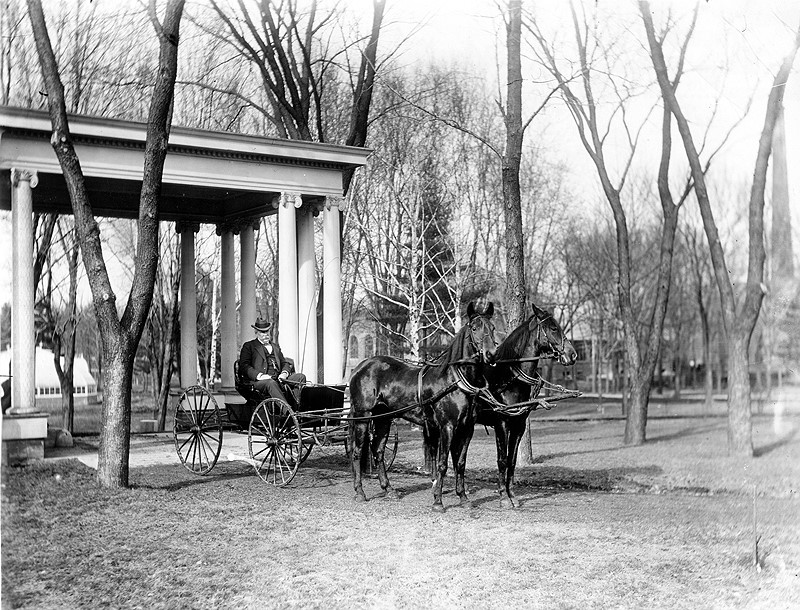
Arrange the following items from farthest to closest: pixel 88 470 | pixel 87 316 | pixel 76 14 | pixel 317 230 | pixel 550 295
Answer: pixel 87 316
pixel 550 295
pixel 317 230
pixel 76 14
pixel 88 470

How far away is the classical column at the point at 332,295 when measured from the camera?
15.4 meters

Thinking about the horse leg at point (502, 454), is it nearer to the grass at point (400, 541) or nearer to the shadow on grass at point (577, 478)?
the grass at point (400, 541)

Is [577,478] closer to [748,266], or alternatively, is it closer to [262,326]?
[748,266]

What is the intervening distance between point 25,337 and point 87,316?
3032 centimetres

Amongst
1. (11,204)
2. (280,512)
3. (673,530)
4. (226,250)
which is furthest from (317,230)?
(673,530)

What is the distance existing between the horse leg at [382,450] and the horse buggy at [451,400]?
0.04ft

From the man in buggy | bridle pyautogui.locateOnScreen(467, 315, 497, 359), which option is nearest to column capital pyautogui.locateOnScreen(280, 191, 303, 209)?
the man in buggy

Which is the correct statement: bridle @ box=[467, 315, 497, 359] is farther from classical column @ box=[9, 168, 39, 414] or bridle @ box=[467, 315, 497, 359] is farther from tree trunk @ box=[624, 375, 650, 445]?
tree trunk @ box=[624, 375, 650, 445]

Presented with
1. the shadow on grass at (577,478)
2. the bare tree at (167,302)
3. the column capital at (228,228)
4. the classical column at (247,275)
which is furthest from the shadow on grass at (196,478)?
the bare tree at (167,302)

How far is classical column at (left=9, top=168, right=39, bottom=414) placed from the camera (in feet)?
42.9

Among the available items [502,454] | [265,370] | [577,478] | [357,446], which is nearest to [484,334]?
[502,454]

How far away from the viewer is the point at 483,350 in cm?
916

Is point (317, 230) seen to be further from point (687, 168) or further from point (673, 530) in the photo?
point (673, 530)

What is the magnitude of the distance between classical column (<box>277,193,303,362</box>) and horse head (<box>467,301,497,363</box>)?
21.3 feet
